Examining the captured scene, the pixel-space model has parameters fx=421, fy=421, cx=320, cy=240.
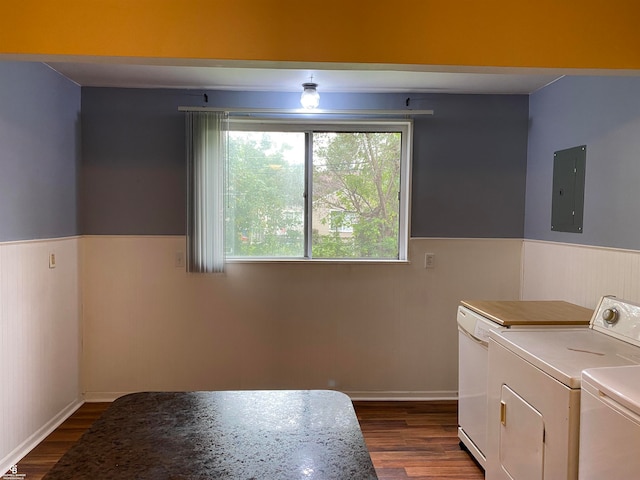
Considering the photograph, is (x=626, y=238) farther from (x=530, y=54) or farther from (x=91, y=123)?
(x=91, y=123)

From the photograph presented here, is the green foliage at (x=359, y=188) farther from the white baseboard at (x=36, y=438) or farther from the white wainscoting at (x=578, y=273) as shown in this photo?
the white baseboard at (x=36, y=438)

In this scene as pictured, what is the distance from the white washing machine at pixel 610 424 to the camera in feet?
3.92

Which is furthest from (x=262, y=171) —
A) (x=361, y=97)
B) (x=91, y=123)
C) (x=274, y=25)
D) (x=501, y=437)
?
(x=501, y=437)

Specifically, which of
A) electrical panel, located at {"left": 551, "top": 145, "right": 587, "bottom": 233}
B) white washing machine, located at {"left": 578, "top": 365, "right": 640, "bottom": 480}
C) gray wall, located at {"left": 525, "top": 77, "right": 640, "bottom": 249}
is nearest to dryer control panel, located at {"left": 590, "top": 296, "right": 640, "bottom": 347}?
gray wall, located at {"left": 525, "top": 77, "right": 640, "bottom": 249}

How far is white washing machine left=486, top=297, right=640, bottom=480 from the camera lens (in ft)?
5.01

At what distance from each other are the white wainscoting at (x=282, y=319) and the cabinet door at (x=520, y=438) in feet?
4.50

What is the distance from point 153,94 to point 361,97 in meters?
1.58

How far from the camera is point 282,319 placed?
3275 millimetres

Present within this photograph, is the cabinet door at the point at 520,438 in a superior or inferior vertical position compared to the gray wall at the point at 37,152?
inferior

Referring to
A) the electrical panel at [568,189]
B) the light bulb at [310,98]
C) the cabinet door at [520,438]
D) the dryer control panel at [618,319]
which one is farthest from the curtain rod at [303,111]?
the cabinet door at [520,438]

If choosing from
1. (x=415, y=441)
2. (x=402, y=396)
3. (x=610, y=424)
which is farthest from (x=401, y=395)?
(x=610, y=424)

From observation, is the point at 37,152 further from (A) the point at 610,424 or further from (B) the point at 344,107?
(A) the point at 610,424

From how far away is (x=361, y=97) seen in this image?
3.25 m

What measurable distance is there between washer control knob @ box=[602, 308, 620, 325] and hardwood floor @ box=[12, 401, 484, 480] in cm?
113
